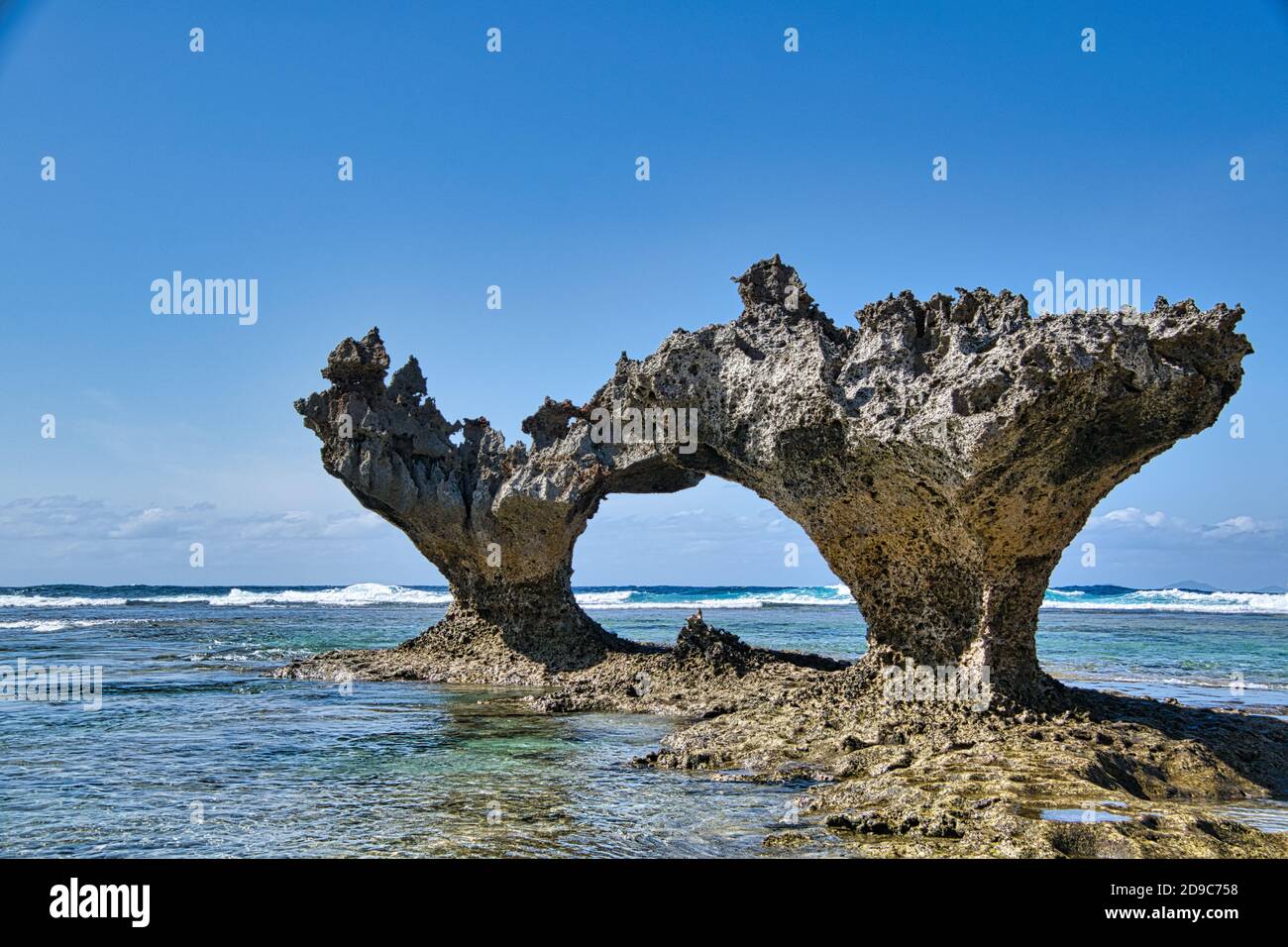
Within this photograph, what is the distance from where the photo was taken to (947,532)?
9.66m

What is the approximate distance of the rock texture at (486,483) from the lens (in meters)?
15.8

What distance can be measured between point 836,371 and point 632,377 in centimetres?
309

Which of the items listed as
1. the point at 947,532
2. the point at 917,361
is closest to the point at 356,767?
the point at 947,532

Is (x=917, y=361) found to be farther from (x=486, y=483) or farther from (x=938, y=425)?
(x=486, y=483)

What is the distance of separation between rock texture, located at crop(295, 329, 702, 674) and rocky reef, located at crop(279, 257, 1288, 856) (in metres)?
2.13

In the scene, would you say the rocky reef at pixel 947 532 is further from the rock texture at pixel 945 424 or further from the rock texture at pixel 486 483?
the rock texture at pixel 486 483

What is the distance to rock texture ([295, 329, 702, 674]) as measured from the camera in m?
15.8

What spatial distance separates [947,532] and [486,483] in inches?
351

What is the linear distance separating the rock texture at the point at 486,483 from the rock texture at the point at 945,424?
4.21 meters
